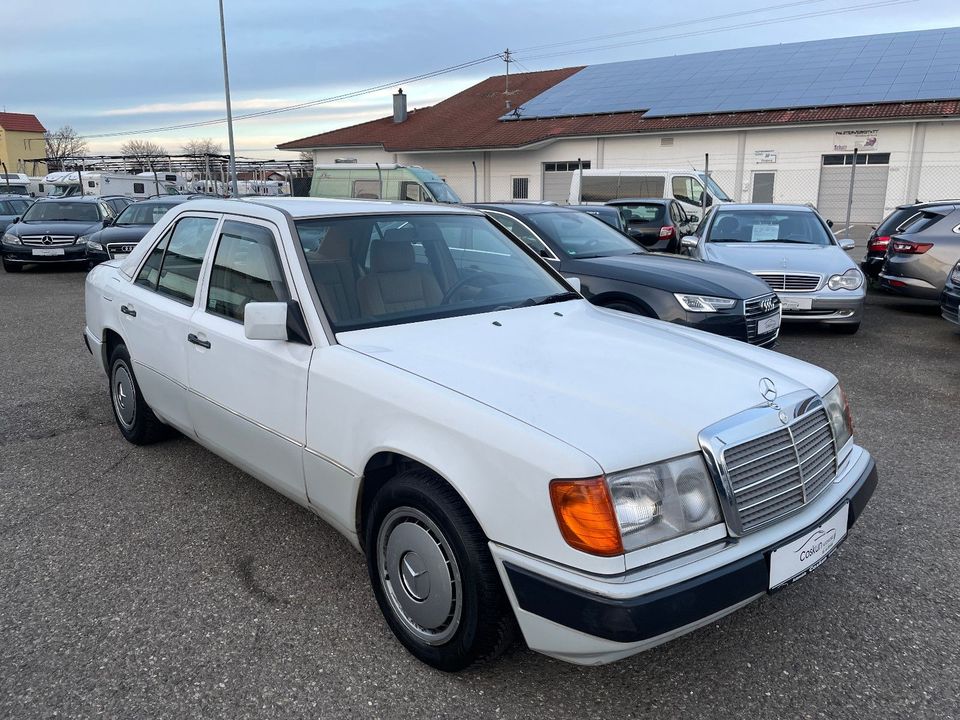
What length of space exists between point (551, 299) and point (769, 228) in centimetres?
711

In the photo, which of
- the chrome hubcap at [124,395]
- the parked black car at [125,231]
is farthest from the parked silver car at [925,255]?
the parked black car at [125,231]

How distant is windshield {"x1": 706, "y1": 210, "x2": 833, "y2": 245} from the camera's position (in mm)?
9867

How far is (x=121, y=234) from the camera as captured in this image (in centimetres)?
1436

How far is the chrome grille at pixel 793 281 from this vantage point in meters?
8.71

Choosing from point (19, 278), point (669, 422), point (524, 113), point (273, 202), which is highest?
point (524, 113)

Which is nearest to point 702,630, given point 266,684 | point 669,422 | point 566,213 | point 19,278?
point 669,422

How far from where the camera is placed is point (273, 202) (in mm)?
4008

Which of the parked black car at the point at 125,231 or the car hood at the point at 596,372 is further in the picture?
the parked black car at the point at 125,231

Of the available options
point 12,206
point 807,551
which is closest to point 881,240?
point 807,551

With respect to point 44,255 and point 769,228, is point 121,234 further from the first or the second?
point 769,228

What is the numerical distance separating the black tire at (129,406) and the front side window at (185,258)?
692mm

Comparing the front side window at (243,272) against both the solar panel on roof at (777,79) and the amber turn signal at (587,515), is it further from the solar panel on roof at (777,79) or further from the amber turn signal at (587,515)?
the solar panel on roof at (777,79)

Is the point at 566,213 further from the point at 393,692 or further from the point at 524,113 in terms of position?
the point at 524,113

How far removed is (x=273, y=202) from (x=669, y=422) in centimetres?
247
